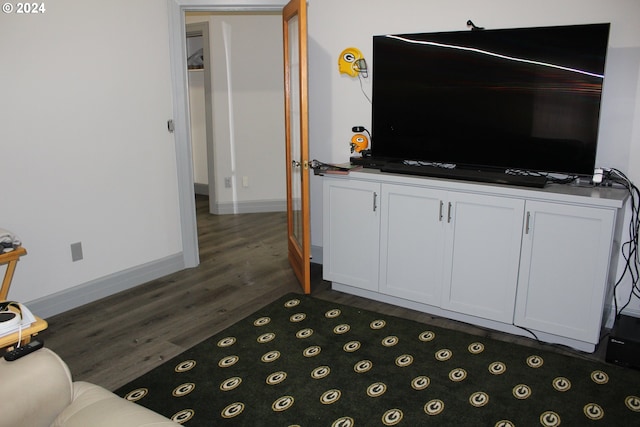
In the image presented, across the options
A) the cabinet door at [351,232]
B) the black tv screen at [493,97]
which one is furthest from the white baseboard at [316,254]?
the black tv screen at [493,97]

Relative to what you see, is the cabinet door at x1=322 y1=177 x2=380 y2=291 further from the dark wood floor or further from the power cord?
the power cord

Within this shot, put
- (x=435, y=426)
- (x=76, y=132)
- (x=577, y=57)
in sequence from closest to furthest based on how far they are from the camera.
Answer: (x=435, y=426) → (x=577, y=57) → (x=76, y=132)

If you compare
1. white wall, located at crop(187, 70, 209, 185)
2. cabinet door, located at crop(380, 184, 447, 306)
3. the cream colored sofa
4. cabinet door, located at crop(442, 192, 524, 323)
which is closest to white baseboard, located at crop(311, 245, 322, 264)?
cabinet door, located at crop(380, 184, 447, 306)

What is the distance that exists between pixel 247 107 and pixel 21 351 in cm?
472

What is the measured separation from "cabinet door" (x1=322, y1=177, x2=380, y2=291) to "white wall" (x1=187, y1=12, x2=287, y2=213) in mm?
2613

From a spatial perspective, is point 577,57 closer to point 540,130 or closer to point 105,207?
point 540,130

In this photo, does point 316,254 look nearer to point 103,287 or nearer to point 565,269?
point 103,287

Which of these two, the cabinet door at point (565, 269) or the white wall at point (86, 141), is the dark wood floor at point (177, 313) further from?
the white wall at point (86, 141)

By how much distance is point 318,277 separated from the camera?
13.3 feet

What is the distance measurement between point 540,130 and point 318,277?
1.97m

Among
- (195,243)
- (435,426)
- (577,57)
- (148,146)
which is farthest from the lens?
(195,243)

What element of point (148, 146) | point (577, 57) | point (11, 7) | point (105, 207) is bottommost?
point (105, 207)

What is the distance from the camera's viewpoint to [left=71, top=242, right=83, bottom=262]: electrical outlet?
3459mm

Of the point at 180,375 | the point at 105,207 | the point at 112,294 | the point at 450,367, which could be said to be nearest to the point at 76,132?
the point at 105,207
